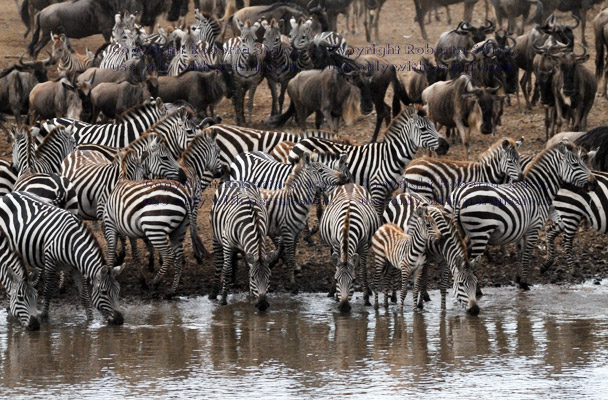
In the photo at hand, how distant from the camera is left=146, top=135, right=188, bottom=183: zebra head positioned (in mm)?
14055

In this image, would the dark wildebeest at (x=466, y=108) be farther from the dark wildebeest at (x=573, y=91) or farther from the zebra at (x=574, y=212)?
the zebra at (x=574, y=212)

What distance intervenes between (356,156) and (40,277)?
4.10 m

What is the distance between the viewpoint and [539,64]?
21.6 meters

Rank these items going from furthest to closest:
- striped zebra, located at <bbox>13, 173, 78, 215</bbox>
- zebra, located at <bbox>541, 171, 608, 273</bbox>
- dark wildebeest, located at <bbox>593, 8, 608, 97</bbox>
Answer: dark wildebeest, located at <bbox>593, 8, 608, 97</bbox>
zebra, located at <bbox>541, 171, 608, 273</bbox>
striped zebra, located at <bbox>13, 173, 78, 215</bbox>

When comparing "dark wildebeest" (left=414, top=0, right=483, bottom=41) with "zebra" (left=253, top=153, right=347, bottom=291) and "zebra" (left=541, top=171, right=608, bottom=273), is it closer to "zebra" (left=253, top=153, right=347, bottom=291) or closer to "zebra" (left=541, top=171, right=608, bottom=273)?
"zebra" (left=541, top=171, right=608, bottom=273)

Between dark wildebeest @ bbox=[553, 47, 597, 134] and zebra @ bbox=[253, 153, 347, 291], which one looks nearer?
zebra @ bbox=[253, 153, 347, 291]

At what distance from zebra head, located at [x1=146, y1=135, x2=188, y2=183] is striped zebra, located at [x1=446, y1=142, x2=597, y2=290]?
324 centimetres

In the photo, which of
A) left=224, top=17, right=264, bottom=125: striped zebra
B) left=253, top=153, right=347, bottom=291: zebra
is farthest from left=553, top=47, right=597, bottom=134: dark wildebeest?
left=253, top=153, right=347, bottom=291: zebra

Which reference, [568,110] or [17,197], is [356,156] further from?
[568,110]

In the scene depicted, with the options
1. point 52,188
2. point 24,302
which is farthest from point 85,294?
point 52,188

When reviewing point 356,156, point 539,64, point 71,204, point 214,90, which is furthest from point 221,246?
point 539,64

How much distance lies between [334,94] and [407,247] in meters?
8.51

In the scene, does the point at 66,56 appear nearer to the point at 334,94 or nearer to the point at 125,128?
the point at 334,94

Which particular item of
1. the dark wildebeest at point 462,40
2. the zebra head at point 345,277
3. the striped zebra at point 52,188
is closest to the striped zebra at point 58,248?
the striped zebra at point 52,188
